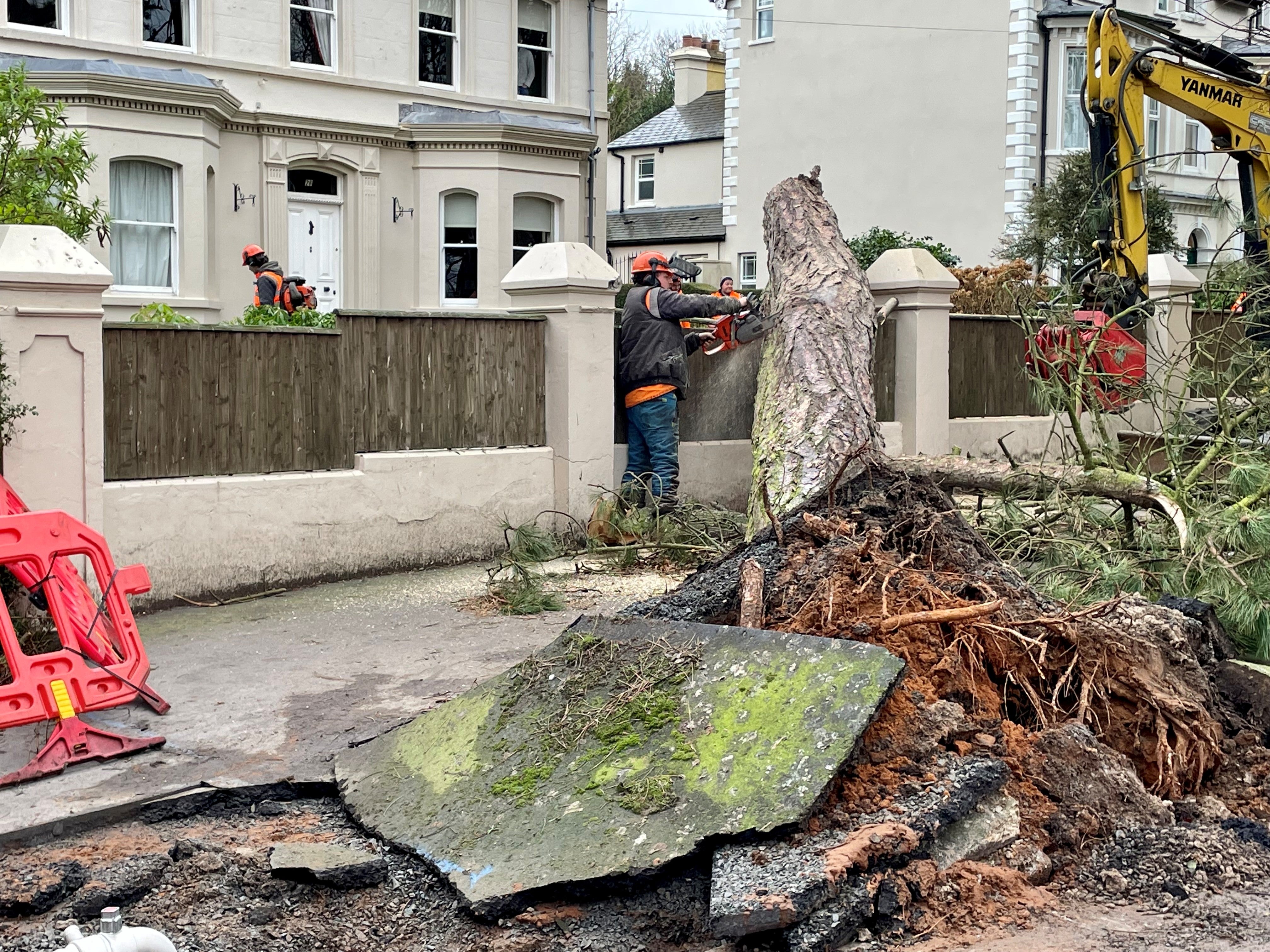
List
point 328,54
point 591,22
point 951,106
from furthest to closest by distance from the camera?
point 951,106 < point 591,22 < point 328,54

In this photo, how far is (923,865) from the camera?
3861 millimetres

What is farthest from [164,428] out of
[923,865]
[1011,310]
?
[1011,310]

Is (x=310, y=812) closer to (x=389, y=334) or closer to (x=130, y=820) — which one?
(x=130, y=820)

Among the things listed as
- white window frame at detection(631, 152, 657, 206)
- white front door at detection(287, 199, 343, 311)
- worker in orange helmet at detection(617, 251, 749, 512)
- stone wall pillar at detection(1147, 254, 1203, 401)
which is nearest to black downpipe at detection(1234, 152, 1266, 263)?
stone wall pillar at detection(1147, 254, 1203, 401)

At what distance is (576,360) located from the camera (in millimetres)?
9852

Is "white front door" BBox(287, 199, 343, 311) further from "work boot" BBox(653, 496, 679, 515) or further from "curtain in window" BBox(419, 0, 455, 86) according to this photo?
"work boot" BBox(653, 496, 679, 515)

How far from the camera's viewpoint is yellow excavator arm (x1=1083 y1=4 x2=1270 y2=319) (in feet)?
35.6

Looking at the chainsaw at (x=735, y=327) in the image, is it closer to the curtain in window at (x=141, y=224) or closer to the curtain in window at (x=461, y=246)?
the curtain in window at (x=141, y=224)

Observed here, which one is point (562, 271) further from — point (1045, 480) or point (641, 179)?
point (641, 179)

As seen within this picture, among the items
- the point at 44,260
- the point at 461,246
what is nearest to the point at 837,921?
the point at 44,260


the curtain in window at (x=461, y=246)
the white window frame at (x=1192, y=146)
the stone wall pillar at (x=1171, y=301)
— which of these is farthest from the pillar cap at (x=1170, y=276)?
the white window frame at (x=1192, y=146)

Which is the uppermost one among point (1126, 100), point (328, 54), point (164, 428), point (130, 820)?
point (328, 54)

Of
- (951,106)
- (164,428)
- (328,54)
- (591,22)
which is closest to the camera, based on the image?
(164,428)

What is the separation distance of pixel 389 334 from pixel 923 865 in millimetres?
6253
